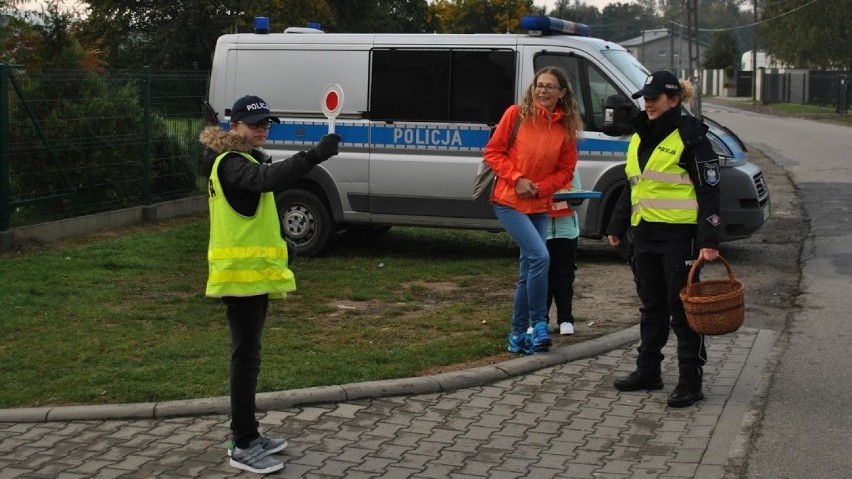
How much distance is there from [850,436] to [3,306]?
6481 millimetres

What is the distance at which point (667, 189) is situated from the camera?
6.92 metres

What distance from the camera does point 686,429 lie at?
21.1 ft

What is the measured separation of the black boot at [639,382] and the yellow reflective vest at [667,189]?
945 millimetres

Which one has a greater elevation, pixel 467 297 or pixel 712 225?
pixel 712 225

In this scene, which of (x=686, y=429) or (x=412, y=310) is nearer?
→ (x=686, y=429)

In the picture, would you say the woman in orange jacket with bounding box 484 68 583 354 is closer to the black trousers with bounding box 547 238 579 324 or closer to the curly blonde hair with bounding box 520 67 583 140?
the curly blonde hair with bounding box 520 67 583 140

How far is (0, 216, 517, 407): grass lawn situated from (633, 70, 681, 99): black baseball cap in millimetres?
2109

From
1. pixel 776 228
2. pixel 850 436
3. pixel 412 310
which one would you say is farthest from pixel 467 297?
pixel 776 228

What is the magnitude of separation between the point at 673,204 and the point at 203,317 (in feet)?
13.2

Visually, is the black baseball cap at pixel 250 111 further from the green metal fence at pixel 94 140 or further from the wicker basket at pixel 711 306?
the green metal fence at pixel 94 140

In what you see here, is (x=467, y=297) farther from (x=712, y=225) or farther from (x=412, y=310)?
(x=712, y=225)

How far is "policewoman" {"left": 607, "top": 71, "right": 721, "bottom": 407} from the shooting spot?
6.79 m

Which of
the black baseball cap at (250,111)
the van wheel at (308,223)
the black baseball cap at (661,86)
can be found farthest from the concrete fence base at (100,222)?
the black baseball cap at (661,86)

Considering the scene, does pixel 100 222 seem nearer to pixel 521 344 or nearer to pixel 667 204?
pixel 521 344
